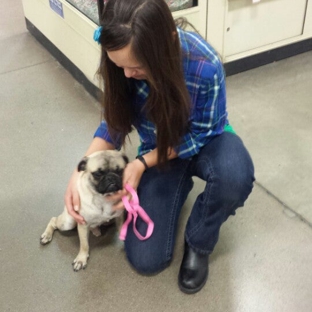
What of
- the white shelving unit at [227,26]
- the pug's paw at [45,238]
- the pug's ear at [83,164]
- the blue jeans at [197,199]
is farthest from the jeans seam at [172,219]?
the white shelving unit at [227,26]

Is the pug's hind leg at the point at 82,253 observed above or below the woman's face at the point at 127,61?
below

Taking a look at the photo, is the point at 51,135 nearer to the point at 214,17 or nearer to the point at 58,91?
the point at 58,91

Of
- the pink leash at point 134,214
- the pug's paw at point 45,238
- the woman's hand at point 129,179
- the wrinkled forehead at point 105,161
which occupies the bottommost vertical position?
the pug's paw at point 45,238

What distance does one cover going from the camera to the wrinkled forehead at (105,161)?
1.48 metres

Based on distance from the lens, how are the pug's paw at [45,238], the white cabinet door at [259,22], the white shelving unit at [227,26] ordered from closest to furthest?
the pug's paw at [45,238] → the white shelving unit at [227,26] → the white cabinet door at [259,22]

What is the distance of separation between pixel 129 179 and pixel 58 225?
1.38 feet

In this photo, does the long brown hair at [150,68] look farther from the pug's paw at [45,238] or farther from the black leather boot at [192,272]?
the pug's paw at [45,238]

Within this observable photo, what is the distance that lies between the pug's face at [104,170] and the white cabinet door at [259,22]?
1.44m

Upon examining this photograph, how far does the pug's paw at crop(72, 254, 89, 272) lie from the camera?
166 centimetres

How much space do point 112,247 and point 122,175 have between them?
0.38 metres

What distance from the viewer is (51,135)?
2410 millimetres

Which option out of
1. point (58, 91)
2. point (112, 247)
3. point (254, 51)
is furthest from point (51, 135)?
point (254, 51)

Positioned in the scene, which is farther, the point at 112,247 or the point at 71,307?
the point at 112,247

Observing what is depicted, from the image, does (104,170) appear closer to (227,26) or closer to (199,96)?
(199,96)
